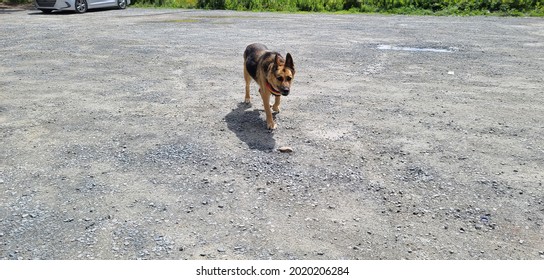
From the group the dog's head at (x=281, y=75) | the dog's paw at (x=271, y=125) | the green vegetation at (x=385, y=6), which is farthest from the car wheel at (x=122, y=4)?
the dog's head at (x=281, y=75)

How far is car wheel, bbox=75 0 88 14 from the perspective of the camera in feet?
65.4

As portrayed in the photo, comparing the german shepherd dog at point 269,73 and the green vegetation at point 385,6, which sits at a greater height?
the green vegetation at point 385,6

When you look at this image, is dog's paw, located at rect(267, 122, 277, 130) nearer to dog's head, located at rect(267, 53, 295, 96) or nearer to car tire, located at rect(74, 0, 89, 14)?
dog's head, located at rect(267, 53, 295, 96)

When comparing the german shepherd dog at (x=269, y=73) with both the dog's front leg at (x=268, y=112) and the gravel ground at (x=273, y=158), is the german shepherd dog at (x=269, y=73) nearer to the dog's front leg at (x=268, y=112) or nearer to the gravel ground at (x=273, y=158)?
the dog's front leg at (x=268, y=112)

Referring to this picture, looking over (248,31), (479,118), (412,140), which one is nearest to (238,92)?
(412,140)

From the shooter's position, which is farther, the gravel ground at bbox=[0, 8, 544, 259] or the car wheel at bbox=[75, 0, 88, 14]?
the car wheel at bbox=[75, 0, 88, 14]

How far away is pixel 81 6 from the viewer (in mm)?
20125

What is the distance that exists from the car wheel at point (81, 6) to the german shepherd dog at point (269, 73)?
1596 centimetres

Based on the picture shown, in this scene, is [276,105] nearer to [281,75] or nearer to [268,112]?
[268,112]

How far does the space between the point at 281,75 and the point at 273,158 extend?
42.0 inches

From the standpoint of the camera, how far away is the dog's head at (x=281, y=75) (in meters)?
5.57

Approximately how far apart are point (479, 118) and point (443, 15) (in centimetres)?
1416

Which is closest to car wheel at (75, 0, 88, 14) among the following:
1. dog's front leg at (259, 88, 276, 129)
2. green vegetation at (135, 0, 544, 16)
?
green vegetation at (135, 0, 544, 16)

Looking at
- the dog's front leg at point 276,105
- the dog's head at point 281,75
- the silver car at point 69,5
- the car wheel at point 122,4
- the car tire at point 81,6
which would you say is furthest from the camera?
the car wheel at point 122,4
